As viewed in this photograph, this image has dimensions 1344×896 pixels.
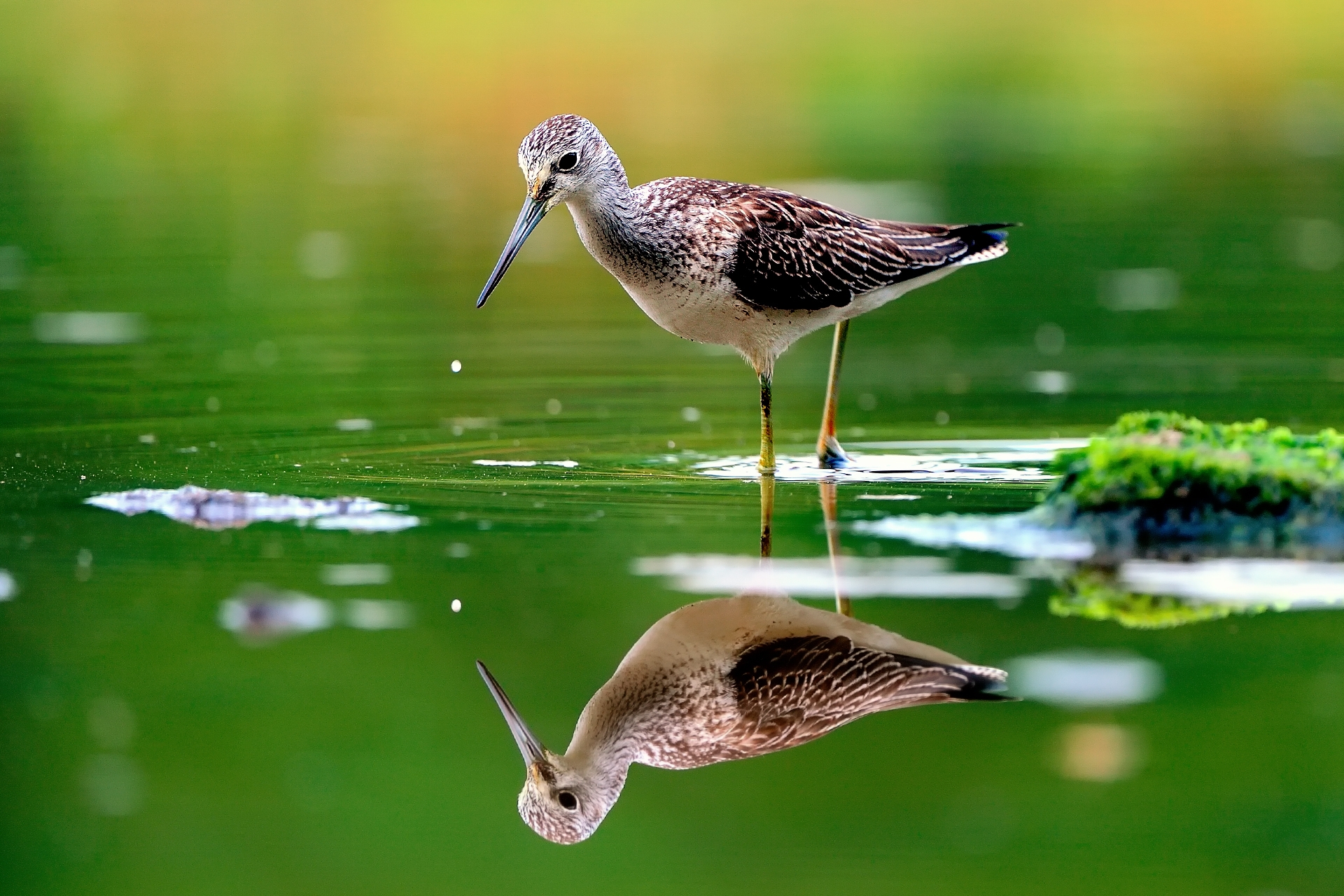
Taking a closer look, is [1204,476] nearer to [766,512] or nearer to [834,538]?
[834,538]

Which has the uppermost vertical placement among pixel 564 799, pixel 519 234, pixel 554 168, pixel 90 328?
pixel 554 168

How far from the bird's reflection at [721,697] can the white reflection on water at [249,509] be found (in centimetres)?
197

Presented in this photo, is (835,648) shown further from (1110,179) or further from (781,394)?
(1110,179)

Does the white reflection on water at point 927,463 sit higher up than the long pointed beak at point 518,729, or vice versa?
the white reflection on water at point 927,463

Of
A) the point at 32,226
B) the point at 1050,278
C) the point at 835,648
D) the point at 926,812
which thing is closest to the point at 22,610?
the point at 835,648

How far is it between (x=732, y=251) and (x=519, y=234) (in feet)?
3.92

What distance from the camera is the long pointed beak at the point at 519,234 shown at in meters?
9.17

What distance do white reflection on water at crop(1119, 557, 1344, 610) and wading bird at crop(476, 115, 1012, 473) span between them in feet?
9.27

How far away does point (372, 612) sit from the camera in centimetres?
690

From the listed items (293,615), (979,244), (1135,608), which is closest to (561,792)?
(293,615)

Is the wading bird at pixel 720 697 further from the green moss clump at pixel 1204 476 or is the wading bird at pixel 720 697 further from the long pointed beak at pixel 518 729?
the green moss clump at pixel 1204 476

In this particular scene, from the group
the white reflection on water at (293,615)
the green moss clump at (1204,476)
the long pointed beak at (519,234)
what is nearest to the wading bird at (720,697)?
the white reflection on water at (293,615)

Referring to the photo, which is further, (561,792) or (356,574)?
(356,574)

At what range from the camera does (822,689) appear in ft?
20.6
